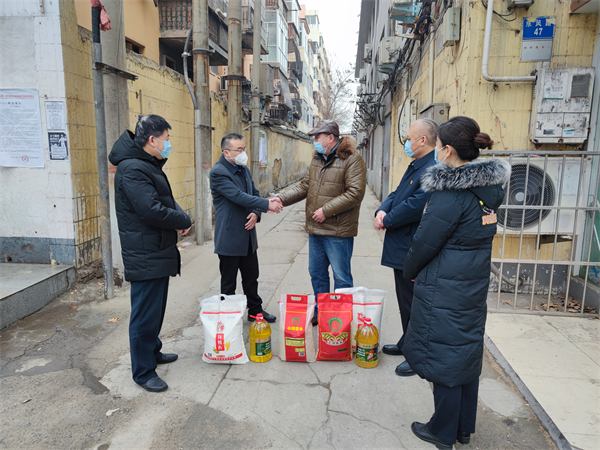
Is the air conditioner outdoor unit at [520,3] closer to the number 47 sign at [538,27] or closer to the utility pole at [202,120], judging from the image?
the number 47 sign at [538,27]

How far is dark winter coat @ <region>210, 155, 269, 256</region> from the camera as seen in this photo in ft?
11.6

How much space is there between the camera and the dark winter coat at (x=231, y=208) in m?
3.54

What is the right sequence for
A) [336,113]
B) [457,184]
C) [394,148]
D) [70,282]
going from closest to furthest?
1. [457,184]
2. [70,282]
3. [394,148]
4. [336,113]

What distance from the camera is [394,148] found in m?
10.6

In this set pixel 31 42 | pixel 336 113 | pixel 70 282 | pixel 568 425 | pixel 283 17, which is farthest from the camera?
pixel 336 113

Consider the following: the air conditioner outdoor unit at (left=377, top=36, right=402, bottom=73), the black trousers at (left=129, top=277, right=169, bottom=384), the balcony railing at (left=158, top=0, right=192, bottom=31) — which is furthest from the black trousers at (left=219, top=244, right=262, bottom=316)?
the balcony railing at (left=158, top=0, right=192, bottom=31)

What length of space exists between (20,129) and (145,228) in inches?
121

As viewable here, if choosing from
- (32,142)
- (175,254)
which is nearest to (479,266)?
(175,254)

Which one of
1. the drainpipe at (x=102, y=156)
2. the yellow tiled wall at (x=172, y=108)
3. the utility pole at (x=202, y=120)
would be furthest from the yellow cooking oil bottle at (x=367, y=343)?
the utility pole at (x=202, y=120)

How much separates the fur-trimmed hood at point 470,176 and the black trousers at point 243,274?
2152 mm

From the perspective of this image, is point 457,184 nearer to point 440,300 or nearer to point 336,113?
point 440,300

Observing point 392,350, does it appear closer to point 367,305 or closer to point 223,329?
point 367,305

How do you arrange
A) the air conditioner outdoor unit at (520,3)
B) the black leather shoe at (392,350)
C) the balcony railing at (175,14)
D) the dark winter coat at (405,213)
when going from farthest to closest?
the balcony railing at (175,14) < the air conditioner outdoor unit at (520,3) < the black leather shoe at (392,350) < the dark winter coat at (405,213)

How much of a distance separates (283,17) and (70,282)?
27.3m
